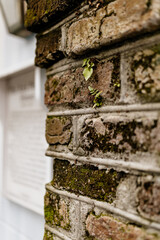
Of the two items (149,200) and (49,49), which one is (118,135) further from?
(49,49)

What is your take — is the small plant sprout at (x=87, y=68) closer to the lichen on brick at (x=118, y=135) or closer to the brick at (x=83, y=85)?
the brick at (x=83, y=85)

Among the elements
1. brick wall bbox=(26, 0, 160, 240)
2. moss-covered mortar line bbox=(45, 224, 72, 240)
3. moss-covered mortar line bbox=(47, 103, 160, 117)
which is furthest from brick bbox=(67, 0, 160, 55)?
moss-covered mortar line bbox=(45, 224, 72, 240)

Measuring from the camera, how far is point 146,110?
479 mm

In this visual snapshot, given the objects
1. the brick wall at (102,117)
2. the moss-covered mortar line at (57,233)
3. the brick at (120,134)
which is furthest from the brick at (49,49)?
the moss-covered mortar line at (57,233)

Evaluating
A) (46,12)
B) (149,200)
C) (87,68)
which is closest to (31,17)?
(46,12)

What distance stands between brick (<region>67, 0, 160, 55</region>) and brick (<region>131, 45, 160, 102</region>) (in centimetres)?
5

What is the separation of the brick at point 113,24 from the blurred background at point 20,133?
572 mm

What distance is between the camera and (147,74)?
18.9 inches

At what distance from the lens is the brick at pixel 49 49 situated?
706 mm

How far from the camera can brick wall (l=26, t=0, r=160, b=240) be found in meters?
0.47

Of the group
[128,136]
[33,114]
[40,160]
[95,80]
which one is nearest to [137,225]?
[128,136]

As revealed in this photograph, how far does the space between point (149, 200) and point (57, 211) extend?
1.08 ft

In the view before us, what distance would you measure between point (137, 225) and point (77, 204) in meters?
0.19

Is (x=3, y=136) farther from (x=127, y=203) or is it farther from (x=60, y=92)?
(x=127, y=203)
